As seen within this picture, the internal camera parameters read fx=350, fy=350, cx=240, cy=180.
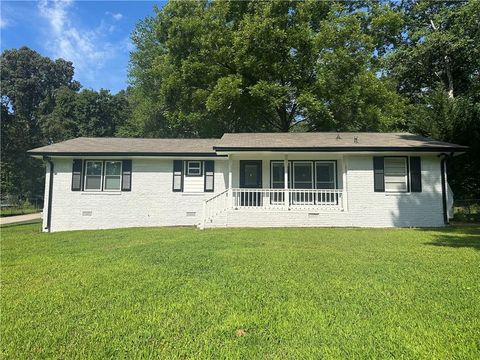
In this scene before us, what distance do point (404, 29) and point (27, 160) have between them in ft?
133

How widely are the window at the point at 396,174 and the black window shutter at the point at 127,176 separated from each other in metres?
10.6

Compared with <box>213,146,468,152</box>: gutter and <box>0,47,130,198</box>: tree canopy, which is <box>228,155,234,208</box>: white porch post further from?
<box>0,47,130,198</box>: tree canopy

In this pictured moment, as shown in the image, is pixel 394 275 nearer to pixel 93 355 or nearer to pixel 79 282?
pixel 93 355

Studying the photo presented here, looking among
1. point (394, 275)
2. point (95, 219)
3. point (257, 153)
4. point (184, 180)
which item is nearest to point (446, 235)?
point (394, 275)

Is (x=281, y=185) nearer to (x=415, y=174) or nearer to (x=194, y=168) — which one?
(x=194, y=168)

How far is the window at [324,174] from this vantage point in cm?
1523

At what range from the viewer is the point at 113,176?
50.3ft

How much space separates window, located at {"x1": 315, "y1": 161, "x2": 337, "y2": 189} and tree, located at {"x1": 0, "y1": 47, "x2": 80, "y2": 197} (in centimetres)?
3558

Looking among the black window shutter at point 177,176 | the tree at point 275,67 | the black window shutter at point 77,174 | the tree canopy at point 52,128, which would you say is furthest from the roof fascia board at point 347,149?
the tree canopy at point 52,128

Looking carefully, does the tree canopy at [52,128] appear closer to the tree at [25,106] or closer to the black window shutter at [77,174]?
the tree at [25,106]

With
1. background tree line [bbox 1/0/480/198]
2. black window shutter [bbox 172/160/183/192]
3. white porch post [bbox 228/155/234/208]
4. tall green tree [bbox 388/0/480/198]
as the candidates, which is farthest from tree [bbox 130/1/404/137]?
white porch post [bbox 228/155/234/208]

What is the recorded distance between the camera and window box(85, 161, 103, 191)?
49.9ft

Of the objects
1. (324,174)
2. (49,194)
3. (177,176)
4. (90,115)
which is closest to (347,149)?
(324,174)

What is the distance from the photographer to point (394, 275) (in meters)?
5.52
